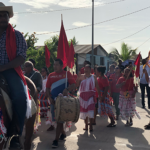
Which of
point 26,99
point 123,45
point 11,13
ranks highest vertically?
point 123,45

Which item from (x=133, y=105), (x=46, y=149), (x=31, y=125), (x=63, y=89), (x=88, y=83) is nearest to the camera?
(x=31, y=125)

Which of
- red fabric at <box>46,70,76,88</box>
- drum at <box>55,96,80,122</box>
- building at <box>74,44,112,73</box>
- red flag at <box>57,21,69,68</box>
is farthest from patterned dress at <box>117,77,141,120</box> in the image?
building at <box>74,44,112,73</box>

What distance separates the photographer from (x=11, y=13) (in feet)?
10.6

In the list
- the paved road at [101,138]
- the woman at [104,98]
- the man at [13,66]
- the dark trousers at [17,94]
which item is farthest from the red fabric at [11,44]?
the woman at [104,98]

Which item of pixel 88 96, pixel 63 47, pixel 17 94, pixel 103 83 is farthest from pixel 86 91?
pixel 17 94

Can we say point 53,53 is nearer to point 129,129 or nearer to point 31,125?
point 129,129

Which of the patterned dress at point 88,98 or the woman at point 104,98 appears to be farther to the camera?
the woman at point 104,98

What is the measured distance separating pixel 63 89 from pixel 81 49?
103 feet

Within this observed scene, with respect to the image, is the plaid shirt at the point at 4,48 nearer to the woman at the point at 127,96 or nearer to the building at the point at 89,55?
the woman at the point at 127,96

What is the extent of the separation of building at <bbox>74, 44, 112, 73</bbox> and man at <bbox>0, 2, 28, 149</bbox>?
2864cm

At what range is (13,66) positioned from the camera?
10.2ft

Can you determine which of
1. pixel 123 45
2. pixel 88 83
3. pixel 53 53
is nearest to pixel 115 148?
pixel 88 83

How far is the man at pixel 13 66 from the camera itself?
10.2 ft

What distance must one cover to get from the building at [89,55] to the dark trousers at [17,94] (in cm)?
2872
